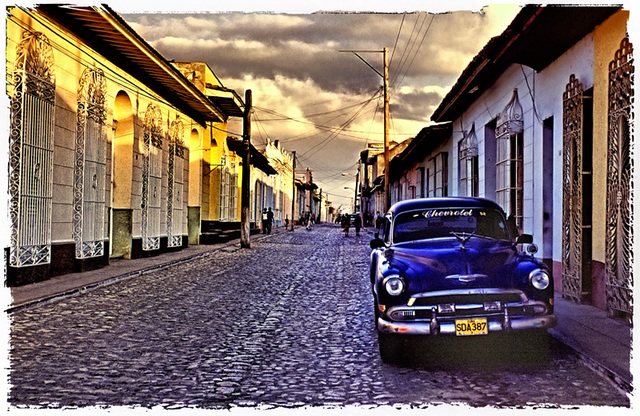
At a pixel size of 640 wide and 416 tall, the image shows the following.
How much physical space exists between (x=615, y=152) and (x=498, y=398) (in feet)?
14.3

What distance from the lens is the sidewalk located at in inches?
218

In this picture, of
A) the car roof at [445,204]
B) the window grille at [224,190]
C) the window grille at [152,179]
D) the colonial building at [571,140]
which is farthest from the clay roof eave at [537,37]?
the window grille at [224,190]

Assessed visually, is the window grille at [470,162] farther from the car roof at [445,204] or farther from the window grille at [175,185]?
the car roof at [445,204]

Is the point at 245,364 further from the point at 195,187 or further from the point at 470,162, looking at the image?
the point at 195,187

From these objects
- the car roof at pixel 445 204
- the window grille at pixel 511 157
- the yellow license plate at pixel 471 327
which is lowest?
the yellow license plate at pixel 471 327

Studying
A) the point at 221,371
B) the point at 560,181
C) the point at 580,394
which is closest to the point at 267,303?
the point at 221,371

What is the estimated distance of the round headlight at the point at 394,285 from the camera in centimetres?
589

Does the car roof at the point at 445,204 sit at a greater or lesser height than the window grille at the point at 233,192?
lesser

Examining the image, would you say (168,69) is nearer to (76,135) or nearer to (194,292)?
(76,135)

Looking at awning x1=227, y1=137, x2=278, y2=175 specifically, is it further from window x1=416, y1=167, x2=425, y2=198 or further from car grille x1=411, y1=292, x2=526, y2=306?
car grille x1=411, y1=292, x2=526, y2=306

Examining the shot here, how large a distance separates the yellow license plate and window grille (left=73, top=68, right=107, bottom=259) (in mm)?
10087

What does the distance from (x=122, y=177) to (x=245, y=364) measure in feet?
41.9

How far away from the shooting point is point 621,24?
7.96 m

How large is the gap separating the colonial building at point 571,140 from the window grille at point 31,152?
318 inches
